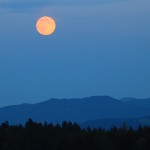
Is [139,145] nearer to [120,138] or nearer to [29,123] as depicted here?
[120,138]

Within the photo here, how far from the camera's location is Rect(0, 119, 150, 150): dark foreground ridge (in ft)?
62.4

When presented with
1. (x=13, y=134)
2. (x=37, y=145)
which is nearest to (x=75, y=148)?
(x=37, y=145)

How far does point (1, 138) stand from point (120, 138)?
6.29 metres

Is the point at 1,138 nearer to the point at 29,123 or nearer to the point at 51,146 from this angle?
the point at 29,123

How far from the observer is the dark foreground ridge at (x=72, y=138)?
749 inches

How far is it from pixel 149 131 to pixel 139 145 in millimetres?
1323

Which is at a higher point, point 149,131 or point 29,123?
point 29,123

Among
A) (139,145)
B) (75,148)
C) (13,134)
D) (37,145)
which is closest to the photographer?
(139,145)

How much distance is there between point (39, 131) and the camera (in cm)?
Answer: 2250

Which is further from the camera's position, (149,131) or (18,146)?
(18,146)

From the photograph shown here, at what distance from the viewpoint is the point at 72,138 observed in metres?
20.2

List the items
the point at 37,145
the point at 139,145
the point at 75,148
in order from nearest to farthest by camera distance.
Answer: the point at 139,145, the point at 75,148, the point at 37,145

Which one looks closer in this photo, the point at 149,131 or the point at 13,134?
the point at 149,131

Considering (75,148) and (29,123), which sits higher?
(29,123)
